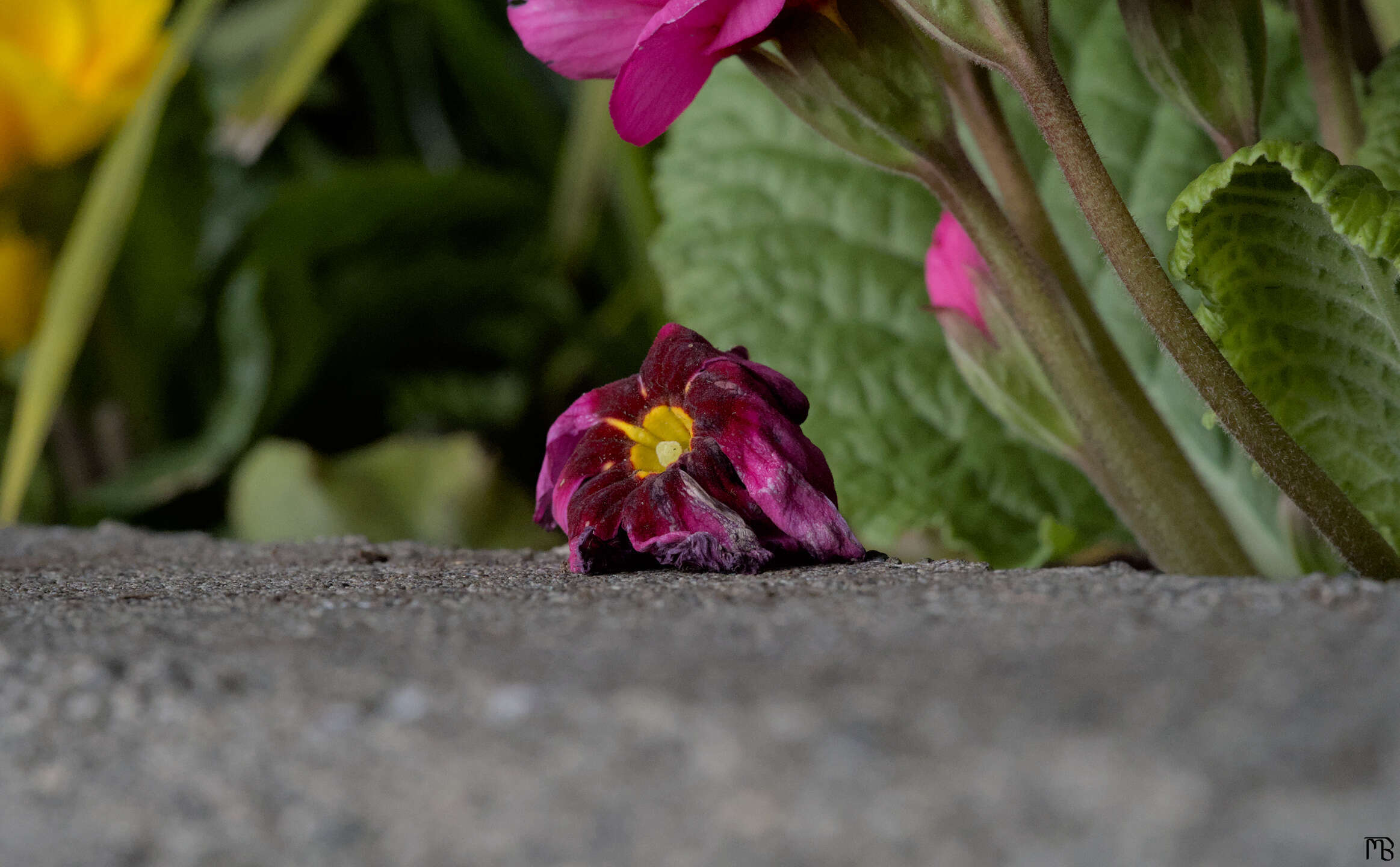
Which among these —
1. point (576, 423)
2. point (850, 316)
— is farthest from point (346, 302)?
point (576, 423)

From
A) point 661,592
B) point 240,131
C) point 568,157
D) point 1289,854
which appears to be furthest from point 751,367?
point 568,157

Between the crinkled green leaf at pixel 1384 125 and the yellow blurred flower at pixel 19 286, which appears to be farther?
the yellow blurred flower at pixel 19 286

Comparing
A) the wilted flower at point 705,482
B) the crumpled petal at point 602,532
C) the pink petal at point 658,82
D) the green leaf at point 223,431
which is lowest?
the green leaf at point 223,431

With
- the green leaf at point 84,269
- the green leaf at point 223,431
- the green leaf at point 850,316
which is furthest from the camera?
the green leaf at point 223,431

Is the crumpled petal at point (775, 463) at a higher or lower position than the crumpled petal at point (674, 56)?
lower

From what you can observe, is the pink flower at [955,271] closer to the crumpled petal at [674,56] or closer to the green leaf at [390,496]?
the crumpled petal at [674,56]

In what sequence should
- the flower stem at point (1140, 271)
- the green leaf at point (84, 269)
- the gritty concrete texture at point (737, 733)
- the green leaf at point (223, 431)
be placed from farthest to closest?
the green leaf at point (223, 431)
the green leaf at point (84, 269)
the flower stem at point (1140, 271)
the gritty concrete texture at point (737, 733)

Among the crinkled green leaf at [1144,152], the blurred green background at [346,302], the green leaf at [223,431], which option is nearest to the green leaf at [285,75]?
the blurred green background at [346,302]
